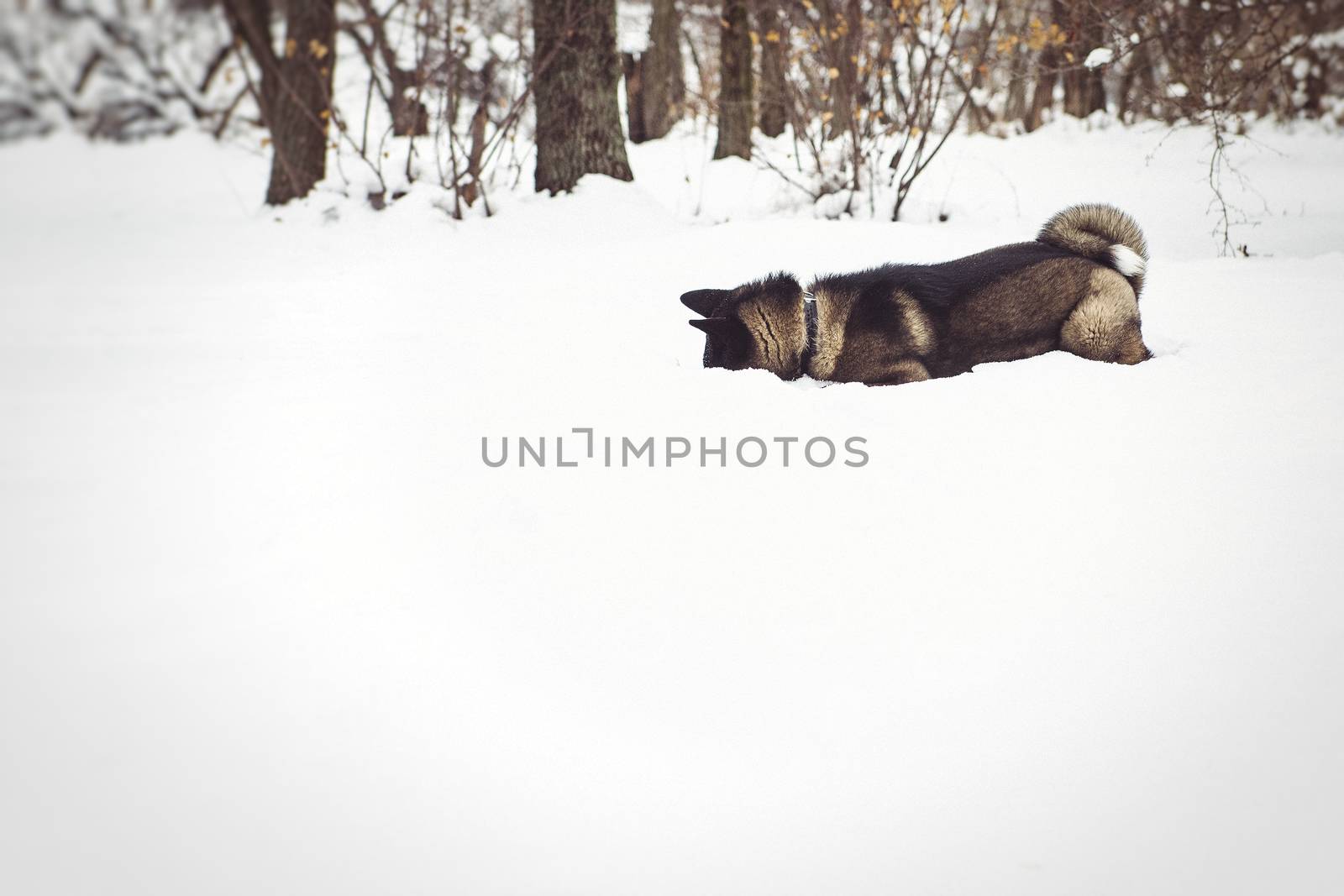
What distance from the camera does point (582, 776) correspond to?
6.40 feet

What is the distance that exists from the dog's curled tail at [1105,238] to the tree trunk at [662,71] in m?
11.1

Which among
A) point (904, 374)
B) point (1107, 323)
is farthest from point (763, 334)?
point (1107, 323)

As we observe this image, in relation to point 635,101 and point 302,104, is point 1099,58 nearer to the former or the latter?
point 302,104

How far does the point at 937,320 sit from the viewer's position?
14.2 feet

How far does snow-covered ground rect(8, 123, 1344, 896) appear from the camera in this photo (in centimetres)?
177

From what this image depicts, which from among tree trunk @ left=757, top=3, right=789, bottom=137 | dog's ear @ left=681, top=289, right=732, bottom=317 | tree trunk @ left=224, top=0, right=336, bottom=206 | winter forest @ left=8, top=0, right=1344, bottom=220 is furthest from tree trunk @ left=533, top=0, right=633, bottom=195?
dog's ear @ left=681, top=289, right=732, bottom=317

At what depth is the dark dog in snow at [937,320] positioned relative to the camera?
170 inches

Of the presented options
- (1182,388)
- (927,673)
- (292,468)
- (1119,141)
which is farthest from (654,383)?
(1119,141)

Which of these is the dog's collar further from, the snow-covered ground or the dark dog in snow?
the snow-covered ground

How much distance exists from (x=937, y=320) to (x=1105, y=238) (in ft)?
3.60

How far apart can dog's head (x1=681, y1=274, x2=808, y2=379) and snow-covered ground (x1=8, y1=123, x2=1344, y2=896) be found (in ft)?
0.71

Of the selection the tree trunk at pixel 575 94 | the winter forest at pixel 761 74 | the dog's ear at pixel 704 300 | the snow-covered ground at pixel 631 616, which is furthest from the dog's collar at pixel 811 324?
the tree trunk at pixel 575 94

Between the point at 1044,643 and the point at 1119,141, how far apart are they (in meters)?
12.9

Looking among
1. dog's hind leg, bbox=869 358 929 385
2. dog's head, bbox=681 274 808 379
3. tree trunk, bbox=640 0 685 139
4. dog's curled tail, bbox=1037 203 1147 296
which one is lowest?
dog's hind leg, bbox=869 358 929 385
